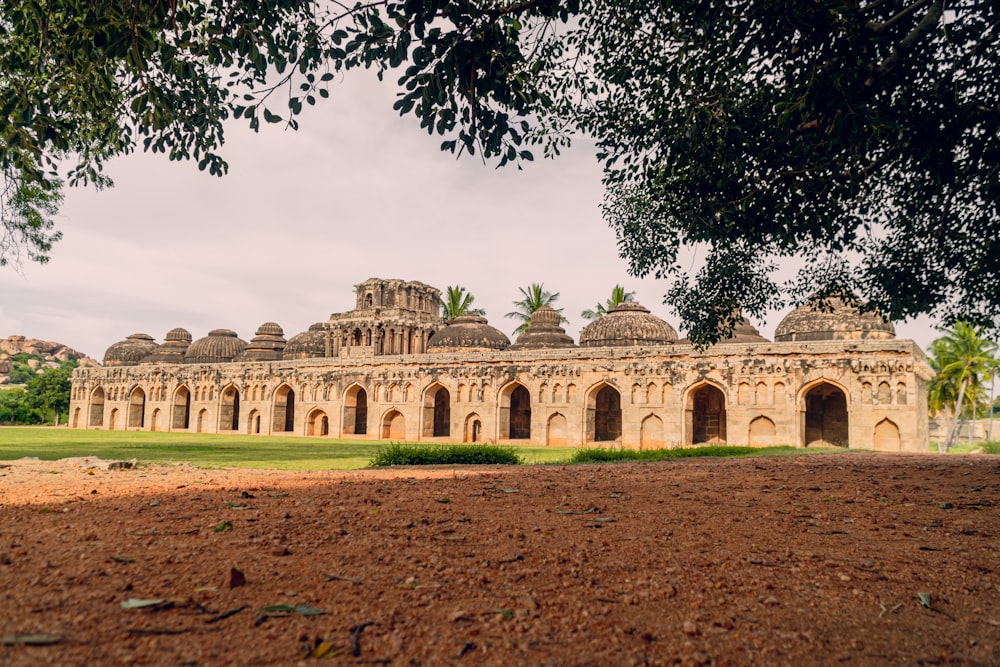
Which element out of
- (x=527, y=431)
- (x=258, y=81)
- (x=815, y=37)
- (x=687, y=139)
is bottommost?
(x=527, y=431)

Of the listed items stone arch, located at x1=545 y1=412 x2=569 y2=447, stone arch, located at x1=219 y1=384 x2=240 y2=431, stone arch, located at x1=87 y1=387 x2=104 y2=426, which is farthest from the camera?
stone arch, located at x1=87 y1=387 x2=104 y2=426

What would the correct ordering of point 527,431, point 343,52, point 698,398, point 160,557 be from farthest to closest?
point 527,431 → point 698,398 → point 343,52 → point 160,557

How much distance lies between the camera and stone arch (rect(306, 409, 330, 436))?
38.2m

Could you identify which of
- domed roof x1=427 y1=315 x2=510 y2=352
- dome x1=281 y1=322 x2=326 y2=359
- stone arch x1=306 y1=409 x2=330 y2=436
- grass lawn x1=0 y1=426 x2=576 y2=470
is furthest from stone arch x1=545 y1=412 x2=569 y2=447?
dome x1=281 y1=322 x2=326 y2=359

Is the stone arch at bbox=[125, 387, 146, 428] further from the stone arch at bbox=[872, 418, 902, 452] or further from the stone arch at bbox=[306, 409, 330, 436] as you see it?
the stone arch at bbox=[872, 418, 902, 452]

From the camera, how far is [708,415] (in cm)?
3241

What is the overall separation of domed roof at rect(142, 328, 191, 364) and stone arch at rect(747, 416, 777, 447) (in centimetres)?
4227

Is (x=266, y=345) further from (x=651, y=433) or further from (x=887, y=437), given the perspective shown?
(x=887, y=437)

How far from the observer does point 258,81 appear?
9.06m

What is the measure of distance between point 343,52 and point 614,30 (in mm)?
4547

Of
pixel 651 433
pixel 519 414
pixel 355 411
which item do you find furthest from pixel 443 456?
pixel 355 411

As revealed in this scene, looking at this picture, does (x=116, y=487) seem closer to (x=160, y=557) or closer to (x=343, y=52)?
(x=160, y=557)

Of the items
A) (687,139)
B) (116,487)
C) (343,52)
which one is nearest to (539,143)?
(687,139)

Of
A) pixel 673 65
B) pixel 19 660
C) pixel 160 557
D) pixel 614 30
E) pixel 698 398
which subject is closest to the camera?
pixel 19 660
